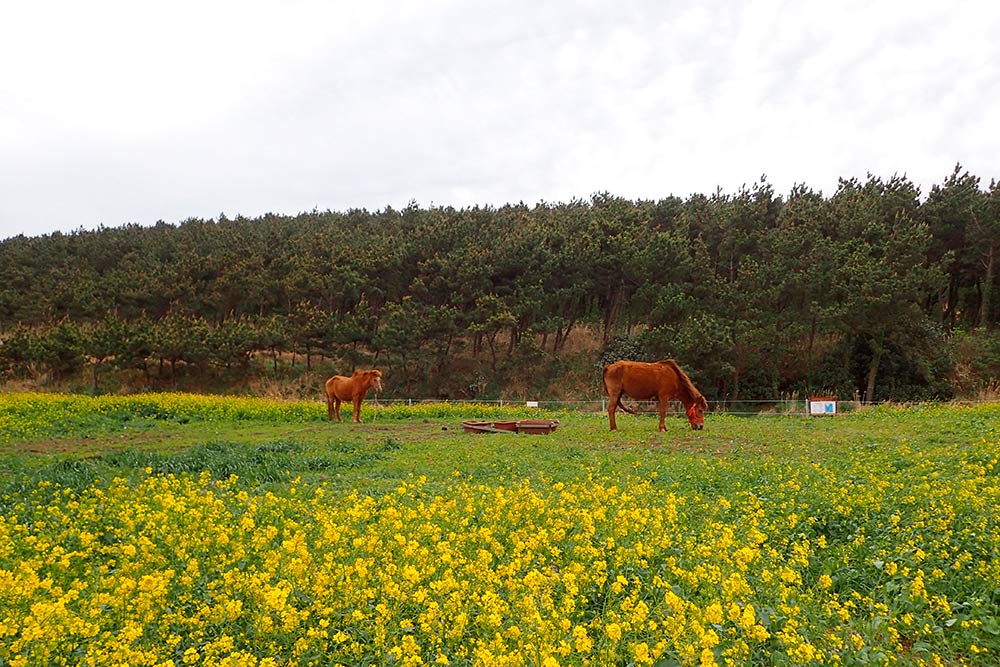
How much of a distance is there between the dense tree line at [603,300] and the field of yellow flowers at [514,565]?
21.7 meters

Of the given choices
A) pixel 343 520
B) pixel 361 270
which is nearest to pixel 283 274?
pixel 361 270

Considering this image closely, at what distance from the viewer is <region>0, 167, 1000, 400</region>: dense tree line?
29906mm

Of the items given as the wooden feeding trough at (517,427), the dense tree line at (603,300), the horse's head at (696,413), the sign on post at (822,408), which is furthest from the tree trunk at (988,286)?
the wooden feeding trough at (517,427)

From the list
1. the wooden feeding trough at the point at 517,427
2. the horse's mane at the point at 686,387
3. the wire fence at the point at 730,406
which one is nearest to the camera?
the horse's mane at the point at 686,387

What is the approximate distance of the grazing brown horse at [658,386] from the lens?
17.4m

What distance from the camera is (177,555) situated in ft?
15.7

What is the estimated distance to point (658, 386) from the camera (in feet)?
57.4

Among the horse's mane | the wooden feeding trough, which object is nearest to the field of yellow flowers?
the horse's mane

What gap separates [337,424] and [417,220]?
40.9 meters

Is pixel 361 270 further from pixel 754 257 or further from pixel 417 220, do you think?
pixel 754 257

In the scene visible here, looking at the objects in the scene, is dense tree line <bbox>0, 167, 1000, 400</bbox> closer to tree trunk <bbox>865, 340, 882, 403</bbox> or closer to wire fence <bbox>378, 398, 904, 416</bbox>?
tree trunk <bbox>865, 340, 882, 403</bbox>

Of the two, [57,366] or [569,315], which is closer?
[57,366]

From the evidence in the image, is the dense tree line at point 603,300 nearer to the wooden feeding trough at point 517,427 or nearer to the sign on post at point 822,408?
the sign on post at point 822,408

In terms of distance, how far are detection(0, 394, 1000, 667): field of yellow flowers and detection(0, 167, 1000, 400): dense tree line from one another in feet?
71.3
